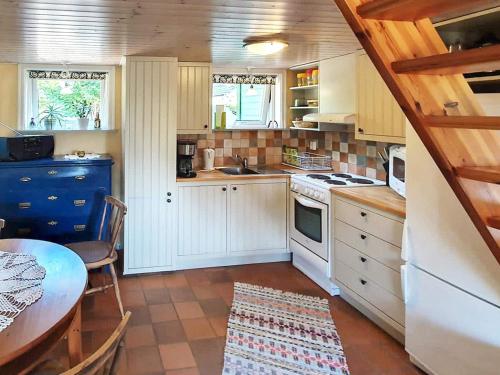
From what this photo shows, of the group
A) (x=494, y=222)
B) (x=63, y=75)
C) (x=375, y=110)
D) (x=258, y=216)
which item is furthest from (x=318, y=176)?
(x=63, y=75)

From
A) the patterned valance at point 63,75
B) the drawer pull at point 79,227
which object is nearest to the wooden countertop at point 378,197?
the drawer pull at point 79,227

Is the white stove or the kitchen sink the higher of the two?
the kitchen sink

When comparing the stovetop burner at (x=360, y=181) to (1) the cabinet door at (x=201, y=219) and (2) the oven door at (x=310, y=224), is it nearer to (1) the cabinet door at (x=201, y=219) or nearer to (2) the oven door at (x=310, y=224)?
(2) the oven door at (x=310, y=224)

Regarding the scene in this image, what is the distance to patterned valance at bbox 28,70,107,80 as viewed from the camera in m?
4.67

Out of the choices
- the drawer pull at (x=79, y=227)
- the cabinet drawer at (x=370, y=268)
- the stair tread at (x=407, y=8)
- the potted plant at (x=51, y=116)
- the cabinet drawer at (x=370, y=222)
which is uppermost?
the potted plant at (x=51, y=116)

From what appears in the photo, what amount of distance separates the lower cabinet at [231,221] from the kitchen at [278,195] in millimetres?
11

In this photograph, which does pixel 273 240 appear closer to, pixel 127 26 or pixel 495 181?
pixel 127 26

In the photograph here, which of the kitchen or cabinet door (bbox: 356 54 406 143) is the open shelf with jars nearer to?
the kitchen

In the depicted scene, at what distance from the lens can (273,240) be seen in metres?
4.61

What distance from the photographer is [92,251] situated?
3.34m

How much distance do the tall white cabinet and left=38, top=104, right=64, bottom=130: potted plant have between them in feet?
3.26

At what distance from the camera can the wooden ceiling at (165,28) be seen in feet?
7.78

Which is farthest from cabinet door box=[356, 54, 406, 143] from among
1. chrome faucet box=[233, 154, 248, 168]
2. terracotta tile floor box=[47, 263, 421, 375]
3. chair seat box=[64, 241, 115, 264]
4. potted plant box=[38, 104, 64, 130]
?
potted plant box=[38, 104, 64, 130]

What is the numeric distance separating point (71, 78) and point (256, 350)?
11.3ft
